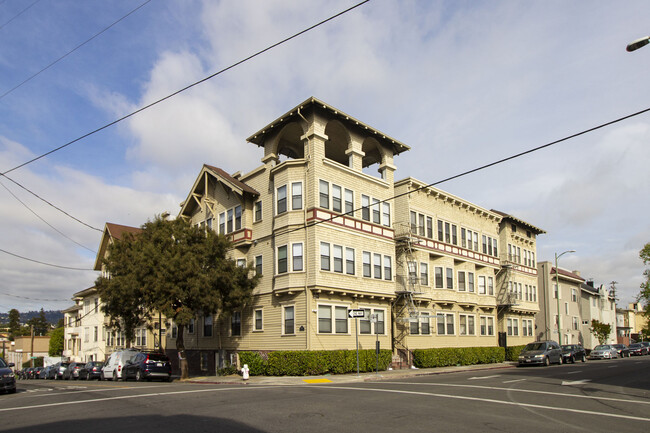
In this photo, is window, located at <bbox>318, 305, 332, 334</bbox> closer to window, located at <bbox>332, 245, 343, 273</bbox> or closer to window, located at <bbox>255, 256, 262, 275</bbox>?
window, located at <bbox>332, 245, 343, 273</bbox>

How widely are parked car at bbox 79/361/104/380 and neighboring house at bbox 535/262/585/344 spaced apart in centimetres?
4356

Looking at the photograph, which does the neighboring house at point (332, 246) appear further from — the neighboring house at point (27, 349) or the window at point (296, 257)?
the neighboring house at point (27, 349)

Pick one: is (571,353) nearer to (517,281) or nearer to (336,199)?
(517,281)

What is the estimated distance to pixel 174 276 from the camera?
2683 centimetres

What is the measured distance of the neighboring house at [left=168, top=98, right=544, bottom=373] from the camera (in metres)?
29.1

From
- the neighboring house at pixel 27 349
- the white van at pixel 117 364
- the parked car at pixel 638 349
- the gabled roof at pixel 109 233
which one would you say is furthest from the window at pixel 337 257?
the neighboring house at pixel 27 349

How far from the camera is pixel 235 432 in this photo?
9.89 metres

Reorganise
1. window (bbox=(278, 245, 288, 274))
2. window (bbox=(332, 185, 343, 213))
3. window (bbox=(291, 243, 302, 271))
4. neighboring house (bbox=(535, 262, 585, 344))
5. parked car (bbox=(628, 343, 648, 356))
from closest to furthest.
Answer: window (bbox=(291, 243, 302, 271)), window (bbox=(278, 245, 288, 274)), window (bbox=(332, 185, 343, 213)), neighboring house (bbox=(535, 262, 585, 344)), parked car (bbox=(628, 343, 648, 356))

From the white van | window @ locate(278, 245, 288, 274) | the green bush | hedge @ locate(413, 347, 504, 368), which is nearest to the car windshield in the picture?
hedge @ locate(413, 347, 504, 368)

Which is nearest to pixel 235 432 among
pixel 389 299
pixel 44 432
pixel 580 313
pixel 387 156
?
pixel 44 432

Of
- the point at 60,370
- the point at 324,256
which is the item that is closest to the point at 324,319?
the point at 324,256

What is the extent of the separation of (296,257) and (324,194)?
4009 mm

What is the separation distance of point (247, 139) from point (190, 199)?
26.2 feet

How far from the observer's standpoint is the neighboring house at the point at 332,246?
29125mm
